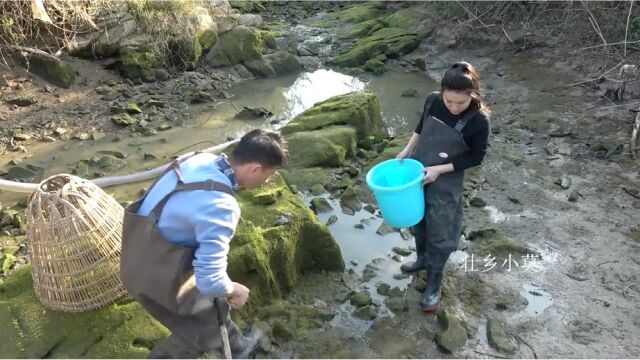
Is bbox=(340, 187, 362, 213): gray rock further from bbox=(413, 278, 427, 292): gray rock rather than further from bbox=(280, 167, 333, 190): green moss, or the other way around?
bbox=(413, 278, 427, 292): gray rock

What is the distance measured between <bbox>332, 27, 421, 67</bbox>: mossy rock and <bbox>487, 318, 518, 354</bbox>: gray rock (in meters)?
6.91

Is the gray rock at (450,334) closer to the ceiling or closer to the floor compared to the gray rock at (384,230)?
closer to the ceiling

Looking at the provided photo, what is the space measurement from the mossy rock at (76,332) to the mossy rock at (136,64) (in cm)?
571

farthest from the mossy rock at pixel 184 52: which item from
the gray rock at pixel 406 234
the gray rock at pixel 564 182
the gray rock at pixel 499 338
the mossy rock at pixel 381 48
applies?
the gray rock at pixel 499 338

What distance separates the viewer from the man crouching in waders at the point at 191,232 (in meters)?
2.27

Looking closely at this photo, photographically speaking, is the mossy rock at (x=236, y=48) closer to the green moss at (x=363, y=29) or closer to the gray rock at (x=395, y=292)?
the green moss at (x=363, y=29)

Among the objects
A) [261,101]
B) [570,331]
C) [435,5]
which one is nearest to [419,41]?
[435,5]

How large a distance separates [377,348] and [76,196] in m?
2.06

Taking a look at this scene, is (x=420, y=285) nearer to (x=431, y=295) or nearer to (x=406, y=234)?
(x=431, y=295)

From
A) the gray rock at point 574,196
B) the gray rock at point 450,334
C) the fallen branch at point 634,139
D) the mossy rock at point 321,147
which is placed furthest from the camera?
the mossy rock at point 321,147

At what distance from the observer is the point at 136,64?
8383 mm

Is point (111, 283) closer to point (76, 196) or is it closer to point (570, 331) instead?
point (76, 196)

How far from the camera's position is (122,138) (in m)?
6.95

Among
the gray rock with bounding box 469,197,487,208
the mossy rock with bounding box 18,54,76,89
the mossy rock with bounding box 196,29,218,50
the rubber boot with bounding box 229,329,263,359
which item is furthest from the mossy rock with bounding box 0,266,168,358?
the mossy rock with bounding box 196,29,218,50
